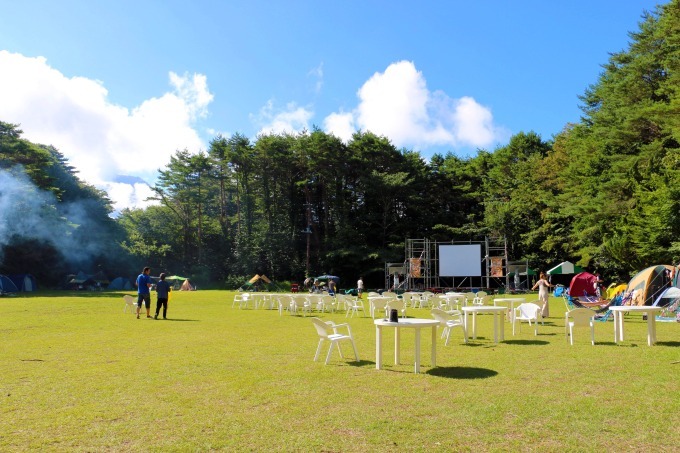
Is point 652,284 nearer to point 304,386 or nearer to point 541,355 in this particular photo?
point 541,355

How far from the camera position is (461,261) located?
31.9m

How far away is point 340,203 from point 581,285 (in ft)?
83.6

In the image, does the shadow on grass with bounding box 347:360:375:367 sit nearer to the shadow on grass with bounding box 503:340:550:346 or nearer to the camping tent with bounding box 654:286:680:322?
the shadow on grass with bounding box 503:340:550:346

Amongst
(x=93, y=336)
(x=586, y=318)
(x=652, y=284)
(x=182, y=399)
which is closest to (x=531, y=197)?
(x=652, y=284)

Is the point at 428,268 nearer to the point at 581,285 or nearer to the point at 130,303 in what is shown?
the point at 581,285

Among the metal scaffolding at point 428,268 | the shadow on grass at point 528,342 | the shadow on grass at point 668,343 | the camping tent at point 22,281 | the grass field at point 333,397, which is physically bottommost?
the grass field at point 333,397

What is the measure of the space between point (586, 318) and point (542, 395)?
4.06m

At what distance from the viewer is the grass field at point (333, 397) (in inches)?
147

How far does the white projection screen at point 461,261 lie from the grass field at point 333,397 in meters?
22.9

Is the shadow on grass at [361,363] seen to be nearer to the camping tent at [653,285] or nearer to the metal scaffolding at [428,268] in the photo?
the camping tent at [653,285]

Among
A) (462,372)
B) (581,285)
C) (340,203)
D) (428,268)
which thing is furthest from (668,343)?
(340,203)

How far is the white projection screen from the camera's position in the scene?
31.7m

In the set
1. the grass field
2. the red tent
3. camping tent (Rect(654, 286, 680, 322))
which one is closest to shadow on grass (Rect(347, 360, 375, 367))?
the grass field

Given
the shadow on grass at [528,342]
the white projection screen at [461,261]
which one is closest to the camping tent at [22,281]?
the white projection screen at [461,261]
